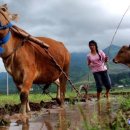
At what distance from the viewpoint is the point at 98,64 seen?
1562cm

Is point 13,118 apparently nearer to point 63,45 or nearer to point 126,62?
point 63,45

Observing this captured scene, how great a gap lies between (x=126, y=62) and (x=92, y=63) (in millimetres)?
2784

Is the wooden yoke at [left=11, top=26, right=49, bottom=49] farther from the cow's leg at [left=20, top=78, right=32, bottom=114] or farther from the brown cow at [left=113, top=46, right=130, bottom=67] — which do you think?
the brown cow at [left=113, top=46, right=130, bottom=67]

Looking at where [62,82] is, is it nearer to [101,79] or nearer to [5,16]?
[101,79]

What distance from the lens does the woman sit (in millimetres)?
15461

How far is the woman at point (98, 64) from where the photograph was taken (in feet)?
50.7

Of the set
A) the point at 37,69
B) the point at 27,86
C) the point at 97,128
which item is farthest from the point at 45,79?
the point at 97,128

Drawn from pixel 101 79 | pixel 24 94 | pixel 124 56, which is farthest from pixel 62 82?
pixel 124 56

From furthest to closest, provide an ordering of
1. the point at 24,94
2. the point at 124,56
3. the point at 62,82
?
the point at 124,56 < the point at 62,82 < the point at 24,94

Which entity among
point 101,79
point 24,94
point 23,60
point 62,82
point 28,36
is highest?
point 28,36

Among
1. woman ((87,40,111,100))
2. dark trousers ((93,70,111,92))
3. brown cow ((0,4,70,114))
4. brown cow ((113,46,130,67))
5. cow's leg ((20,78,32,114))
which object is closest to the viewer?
cow's leg ((20,78,32,114))

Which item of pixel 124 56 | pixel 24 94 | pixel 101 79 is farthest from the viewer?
pixel 124 56

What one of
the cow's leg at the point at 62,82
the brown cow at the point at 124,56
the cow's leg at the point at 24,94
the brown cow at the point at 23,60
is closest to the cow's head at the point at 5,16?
the brown cow at the point at 23,60

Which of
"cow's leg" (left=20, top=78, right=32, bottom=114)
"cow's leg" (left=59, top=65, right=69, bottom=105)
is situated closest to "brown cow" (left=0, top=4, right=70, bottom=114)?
"cow's leg" (left=20, top=78, right=32, bottom=114)
